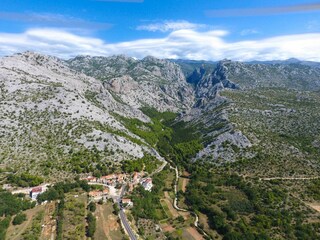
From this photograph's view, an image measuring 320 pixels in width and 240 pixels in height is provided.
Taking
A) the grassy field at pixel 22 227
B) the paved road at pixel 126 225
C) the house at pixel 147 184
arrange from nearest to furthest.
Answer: the grassy field at pixel 22 227, the paved road at pixel 126 225, the house at pixel 147 184

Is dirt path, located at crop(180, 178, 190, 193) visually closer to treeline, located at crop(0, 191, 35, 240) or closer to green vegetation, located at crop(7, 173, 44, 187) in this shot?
green vegetation, located at crop(7, 173, 44, 187)

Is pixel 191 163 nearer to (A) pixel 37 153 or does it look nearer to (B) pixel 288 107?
(A) pixel 37 153

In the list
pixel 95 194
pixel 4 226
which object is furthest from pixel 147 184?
pixel 4 226

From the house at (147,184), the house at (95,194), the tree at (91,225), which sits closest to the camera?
the tree at (91,225)

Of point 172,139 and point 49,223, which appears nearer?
point 49,223

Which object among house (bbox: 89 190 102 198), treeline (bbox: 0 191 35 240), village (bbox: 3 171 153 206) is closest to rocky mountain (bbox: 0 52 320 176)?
village (bbox: 3 171 153 206)

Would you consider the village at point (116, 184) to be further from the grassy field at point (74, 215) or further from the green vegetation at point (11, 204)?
the green vegetation at point (11, 204)

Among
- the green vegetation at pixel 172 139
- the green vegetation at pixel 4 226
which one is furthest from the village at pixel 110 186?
the green vegetation at pixel 172 139

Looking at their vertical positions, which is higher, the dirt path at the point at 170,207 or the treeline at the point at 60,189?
the treeline at the point at 60,189

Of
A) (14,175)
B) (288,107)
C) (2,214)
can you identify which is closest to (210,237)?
(2,214)

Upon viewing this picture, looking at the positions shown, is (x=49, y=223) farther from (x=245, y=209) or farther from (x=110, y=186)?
(x=245, y=209)

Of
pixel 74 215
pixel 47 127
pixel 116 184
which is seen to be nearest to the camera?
pixel 74 215
